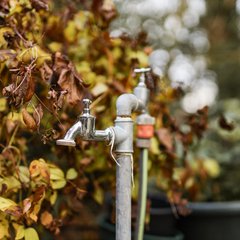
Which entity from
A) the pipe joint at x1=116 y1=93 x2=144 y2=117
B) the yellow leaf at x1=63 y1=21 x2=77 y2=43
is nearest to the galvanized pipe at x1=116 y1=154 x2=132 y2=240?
the pipe joint at x1=116 y1=93 x2=144 y2=117

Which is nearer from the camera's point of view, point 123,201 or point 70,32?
point 123,201

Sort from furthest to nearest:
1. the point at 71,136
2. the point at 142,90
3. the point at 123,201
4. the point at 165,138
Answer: the point at 165,138 < the point at 142,90 < the point at 123,201 < the point at 71,136

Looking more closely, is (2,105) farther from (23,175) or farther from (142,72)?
(142,72)

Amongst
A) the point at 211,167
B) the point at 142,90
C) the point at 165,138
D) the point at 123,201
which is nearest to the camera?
the point at 123,201

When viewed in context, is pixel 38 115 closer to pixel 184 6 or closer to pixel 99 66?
pixel 99 66

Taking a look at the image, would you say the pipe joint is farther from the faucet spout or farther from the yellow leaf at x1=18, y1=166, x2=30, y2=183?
the yellow leaf at x1=18, y1=166, x2=30, y2=183

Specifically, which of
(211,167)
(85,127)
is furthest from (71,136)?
(211,167)

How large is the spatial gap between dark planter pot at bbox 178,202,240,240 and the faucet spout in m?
0.94

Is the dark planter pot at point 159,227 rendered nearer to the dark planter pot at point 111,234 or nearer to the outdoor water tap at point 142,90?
the dark planter pot at point 111,234

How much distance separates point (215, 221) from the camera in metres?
1.62

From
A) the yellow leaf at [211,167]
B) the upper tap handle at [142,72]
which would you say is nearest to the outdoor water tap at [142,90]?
the upper tap handle at [142,72]

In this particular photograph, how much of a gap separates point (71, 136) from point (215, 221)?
1.06 meters

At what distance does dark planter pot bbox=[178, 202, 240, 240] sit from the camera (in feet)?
5.27

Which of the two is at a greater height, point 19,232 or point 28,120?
point 28,120
